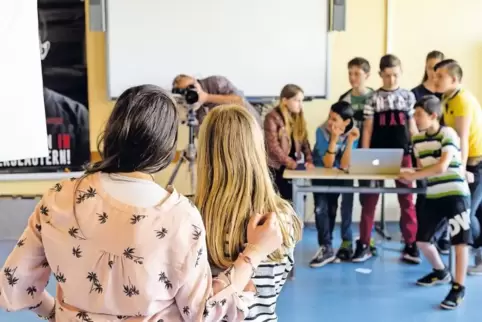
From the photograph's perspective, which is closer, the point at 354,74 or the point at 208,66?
the point at 354,74

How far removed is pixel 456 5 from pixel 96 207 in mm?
4558

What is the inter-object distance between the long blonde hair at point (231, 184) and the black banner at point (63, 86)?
3.46m

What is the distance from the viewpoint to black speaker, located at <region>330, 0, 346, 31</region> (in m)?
4.84

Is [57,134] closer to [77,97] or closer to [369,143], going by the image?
[77,97]

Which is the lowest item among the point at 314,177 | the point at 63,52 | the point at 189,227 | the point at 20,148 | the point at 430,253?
the point at 430,253

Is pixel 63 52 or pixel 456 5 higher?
pixel 456 5

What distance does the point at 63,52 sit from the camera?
474 cm

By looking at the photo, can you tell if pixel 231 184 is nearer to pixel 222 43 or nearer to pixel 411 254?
pixel 411 254

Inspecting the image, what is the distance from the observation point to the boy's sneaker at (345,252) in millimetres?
4113

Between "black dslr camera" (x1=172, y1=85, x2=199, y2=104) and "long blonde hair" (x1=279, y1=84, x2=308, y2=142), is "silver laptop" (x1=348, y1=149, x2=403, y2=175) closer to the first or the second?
"long blonde hair" (x1=279, y1=84, x2=308, y2=142)

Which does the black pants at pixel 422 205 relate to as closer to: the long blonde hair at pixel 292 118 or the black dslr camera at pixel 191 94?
the long blonde hair at pixel 292 118

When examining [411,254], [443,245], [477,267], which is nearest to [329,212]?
[411,254]

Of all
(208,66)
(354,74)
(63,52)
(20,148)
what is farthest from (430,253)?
(63,52)

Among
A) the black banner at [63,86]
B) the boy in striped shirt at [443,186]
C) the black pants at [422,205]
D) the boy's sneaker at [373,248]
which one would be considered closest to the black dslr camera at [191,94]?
the black banner at [63,86]
